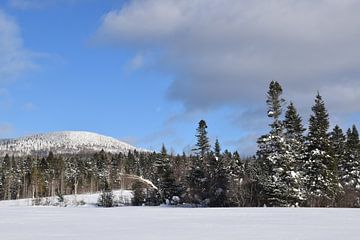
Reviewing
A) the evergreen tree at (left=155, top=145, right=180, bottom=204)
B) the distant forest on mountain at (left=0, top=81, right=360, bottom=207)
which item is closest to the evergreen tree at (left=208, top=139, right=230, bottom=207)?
the distant forest on mountain at (left=0, top=81, right=360, bottom=207)

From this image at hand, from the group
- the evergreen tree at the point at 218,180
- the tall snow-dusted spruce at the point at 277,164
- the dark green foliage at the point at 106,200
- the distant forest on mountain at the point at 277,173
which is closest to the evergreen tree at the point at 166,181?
the distant forest on mountain at the point at 277,173

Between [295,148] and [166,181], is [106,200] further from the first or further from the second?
[295,148]

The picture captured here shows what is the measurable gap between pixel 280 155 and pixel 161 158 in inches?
1121

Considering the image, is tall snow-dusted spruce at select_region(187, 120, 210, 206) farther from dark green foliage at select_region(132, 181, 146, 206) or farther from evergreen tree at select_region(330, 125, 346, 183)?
evergreen tree at select_region(330, 125, 346, 183)

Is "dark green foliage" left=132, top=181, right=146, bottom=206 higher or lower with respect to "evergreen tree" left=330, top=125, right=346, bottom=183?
lower

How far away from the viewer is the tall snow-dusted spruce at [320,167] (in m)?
45.9

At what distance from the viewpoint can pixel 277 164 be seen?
45938 millimetres

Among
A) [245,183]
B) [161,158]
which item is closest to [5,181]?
[161,158]

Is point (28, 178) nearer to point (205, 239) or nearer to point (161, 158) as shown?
point (161, 158)

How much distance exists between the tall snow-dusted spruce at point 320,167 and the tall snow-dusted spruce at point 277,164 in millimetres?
1956

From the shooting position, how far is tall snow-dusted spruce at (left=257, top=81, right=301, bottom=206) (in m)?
44.8

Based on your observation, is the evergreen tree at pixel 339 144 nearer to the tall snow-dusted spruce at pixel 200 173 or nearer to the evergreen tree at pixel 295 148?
the evergreen tree at pixel 295 148

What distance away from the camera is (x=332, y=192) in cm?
4612

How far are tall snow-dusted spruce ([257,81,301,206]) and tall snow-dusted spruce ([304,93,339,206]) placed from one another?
1.96 m
